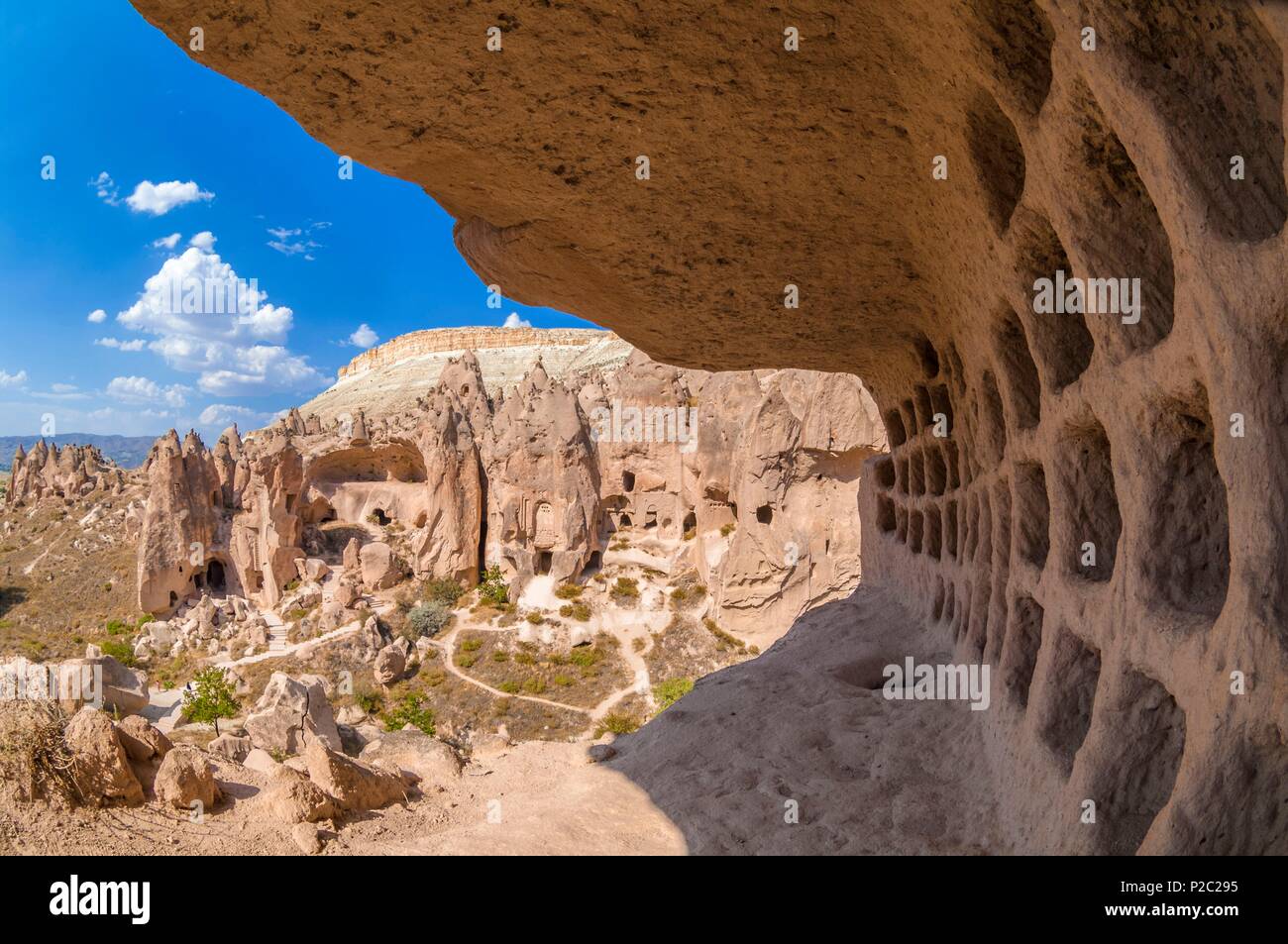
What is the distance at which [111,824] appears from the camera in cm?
462

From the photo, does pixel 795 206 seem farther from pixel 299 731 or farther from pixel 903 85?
pixel 299 731

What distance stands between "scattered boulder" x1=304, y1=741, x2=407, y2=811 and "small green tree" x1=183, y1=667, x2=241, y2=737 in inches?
592

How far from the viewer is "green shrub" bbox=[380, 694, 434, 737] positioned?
1943cm

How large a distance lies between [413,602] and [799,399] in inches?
679

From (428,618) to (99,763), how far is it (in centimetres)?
2460

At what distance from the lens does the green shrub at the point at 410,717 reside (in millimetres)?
19433

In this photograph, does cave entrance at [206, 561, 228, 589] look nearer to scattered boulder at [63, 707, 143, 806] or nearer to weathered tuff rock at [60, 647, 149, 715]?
weathered tuff rock at [60, 647, 149, 715]

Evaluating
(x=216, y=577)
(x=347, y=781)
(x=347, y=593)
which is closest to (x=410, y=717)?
(x=347, y=593)

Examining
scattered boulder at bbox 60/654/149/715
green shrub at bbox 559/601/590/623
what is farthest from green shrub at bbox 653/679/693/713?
scattered boulder at bbox 60/654/149/715

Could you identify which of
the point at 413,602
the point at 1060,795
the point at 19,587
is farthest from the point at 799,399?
the point at 19,587

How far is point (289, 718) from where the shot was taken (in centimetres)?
1220

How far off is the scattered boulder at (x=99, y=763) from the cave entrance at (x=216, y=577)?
34373 millimetres

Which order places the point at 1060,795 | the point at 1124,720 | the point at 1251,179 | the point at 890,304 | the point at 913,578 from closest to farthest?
1. the point at 1251,179
2. the point at 1124,720
3. the point at 1060,795
4. the point at 890,304
5. the point at 913,578
